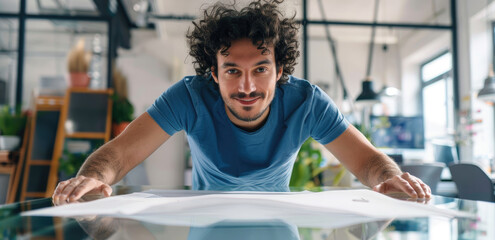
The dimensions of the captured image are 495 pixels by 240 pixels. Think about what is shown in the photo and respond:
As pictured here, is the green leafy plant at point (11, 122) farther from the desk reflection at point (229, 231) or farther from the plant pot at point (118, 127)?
the desk reflection at point (229, 231)

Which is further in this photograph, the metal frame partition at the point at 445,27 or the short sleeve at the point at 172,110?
the metal frame partition at the point at 445,27

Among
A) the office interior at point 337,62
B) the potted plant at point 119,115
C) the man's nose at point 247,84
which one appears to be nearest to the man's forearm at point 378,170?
the man's nose at point 247,84

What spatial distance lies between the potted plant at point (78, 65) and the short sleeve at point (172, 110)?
2848mm

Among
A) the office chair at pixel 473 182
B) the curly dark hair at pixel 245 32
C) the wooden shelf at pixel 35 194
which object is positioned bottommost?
the wooden shelf at pixel 35 194

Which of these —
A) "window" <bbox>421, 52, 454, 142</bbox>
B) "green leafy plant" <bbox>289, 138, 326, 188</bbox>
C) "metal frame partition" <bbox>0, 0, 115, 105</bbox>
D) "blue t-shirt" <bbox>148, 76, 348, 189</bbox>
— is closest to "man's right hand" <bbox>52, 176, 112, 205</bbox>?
"blue t-shirt" <bbox>148, 76, 348, 189</bbox>

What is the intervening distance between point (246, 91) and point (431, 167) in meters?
2.07

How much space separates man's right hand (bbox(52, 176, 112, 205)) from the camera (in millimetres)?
714

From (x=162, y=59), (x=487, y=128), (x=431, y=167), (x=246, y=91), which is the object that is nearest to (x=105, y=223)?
(x=246, y=91)

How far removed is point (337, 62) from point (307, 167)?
4368 mm

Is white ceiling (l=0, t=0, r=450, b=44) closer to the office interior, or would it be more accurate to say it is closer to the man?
the office interior

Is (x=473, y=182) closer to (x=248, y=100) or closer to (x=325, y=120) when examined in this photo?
(x=325, y=120)

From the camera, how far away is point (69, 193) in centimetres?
74

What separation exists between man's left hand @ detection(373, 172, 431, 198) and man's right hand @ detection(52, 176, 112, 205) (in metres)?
0.60

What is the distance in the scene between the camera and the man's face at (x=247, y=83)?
129 centimetres
